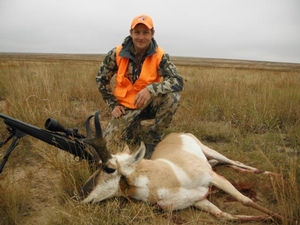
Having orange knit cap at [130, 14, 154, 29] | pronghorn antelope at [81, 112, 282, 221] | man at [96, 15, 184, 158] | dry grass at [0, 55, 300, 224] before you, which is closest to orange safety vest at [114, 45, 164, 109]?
man at [96, 15, 184, 158]

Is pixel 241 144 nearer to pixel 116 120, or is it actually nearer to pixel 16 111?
pixel 116 120

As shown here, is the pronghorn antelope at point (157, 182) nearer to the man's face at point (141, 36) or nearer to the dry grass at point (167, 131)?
the dry grass at point (167, 131)

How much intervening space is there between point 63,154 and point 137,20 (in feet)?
7.10

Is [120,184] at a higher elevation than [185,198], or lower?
higher

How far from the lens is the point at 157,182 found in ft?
9.14

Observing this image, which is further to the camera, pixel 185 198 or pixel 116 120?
pixel 116 120

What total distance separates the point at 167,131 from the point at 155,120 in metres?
0.86

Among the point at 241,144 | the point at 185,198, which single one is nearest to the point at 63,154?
the point at 185,198

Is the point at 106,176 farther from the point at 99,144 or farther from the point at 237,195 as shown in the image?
the point at 237,195

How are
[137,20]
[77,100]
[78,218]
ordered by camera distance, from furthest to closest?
[77,100], [137,20], [78,218]

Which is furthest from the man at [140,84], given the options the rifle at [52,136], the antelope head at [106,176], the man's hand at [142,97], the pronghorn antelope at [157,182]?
the antelope head at [106,176]

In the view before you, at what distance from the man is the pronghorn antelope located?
1.21 meters

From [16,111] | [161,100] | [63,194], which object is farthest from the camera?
[16,111]

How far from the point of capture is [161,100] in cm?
441
